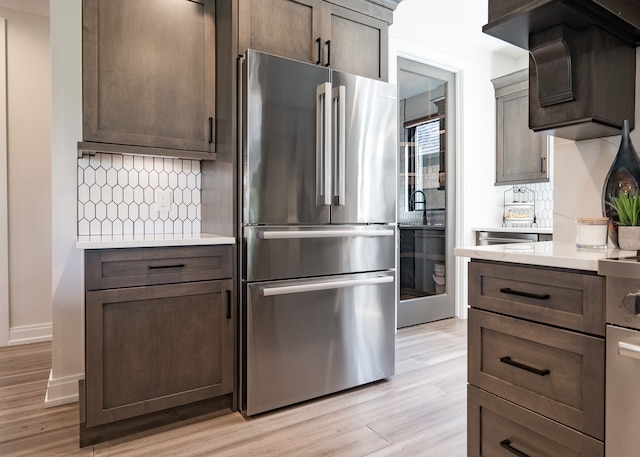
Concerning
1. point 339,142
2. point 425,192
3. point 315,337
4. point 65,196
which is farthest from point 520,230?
point 65,196

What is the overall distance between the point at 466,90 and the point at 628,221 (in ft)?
9.98

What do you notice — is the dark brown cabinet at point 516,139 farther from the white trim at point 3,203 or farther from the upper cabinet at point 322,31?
the white trim at point 3,203

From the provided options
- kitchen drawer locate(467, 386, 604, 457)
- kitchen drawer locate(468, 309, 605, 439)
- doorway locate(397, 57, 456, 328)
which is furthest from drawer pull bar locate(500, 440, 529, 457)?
doorway locate(397, 57, 456, 328)

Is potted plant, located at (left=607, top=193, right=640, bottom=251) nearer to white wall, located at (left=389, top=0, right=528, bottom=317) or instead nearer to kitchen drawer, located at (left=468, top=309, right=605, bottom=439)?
kitchen drawer, located at (left=468, top=309, right=605, bottom=439)

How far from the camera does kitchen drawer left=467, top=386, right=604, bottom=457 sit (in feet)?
3.73

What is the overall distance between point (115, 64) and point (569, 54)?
2.10m

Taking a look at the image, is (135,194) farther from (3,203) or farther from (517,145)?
(517,145)

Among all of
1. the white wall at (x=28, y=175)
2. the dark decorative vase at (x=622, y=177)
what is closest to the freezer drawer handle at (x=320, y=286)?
the dark decorative vase at (x=622, y=177)

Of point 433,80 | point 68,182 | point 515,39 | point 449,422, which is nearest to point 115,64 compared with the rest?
point 68,182

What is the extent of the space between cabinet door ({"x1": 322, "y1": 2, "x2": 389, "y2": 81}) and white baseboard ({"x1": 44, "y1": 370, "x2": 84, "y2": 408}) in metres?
2.35

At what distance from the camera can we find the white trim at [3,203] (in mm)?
3188

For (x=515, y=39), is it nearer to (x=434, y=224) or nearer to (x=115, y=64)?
(x=115, y=64)

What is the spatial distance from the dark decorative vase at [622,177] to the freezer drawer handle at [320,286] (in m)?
1.24

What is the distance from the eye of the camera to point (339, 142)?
2260mm
